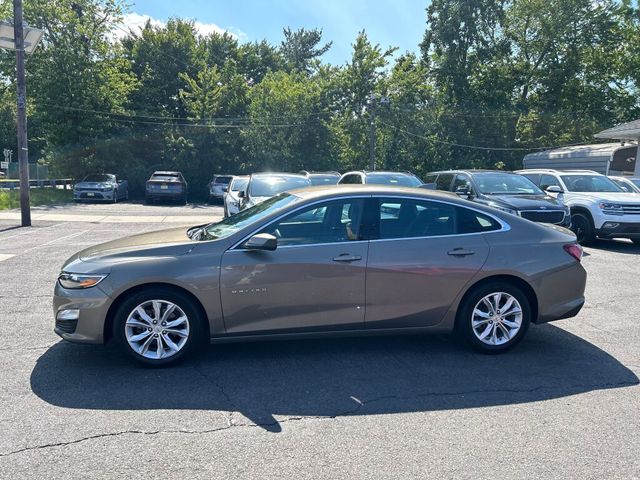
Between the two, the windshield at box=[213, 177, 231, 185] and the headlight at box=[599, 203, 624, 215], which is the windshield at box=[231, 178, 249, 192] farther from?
the windshield at box=[213, 177, 231, 185]

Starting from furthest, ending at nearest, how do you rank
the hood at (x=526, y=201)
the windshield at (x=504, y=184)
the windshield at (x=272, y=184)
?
1. the windshield at (x=272, y=184)
2. the windshield at (x=504, y=184)
3. the hood at (x=526, y=201)

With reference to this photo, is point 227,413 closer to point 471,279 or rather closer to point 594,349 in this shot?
point 471,279

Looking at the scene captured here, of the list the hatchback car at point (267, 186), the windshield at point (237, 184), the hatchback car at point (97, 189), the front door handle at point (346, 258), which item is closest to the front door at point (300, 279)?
the front door handle at point (346, 258)

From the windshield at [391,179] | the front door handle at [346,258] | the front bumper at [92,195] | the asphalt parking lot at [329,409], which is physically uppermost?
the windshield at [391,179]

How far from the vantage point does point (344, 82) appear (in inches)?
1335

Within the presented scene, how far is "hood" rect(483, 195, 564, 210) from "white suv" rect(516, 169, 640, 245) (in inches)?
50.2

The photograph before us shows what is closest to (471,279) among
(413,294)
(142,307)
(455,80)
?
(413,294)

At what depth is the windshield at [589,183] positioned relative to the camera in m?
12.7

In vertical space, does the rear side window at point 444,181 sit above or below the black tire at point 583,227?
above

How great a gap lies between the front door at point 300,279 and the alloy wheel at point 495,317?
1130 mm

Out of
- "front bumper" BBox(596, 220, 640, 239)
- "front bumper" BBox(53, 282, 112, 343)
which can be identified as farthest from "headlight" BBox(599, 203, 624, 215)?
"front bumper" BBox(53, 282, 112, 343)

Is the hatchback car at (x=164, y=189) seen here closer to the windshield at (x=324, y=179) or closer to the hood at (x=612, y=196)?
the windshield at (x=324, y=179)

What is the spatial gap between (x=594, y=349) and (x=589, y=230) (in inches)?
302

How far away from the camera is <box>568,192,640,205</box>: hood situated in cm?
1145
